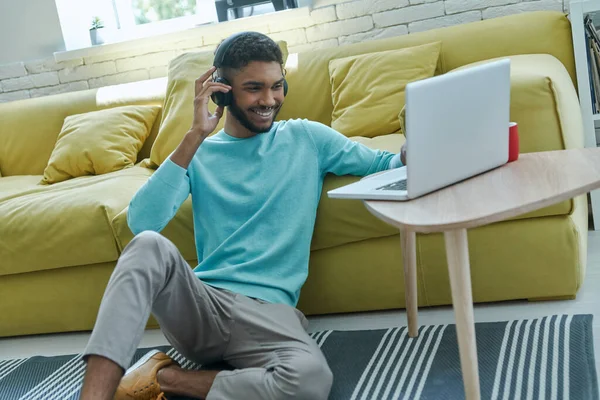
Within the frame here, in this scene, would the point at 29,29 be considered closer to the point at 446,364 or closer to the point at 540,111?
the point at 540,111

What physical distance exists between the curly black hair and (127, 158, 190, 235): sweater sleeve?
0.91 ft

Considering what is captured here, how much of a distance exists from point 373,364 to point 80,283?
101cm

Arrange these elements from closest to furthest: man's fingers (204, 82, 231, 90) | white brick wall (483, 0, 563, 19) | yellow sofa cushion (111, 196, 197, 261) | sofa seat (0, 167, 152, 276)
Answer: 1. man's fingers (204, 82, 231, 90)
2. yellow sofa cushion (111, 196, 197, 261)
3. sofa seat (0, 167, 152, 276)
4. white brick wall (483, 0, 563, 19)

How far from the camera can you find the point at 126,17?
3.65m

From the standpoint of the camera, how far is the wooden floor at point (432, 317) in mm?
1873

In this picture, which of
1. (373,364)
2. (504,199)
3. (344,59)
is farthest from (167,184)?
(344,59)

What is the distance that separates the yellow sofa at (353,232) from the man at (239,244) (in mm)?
163

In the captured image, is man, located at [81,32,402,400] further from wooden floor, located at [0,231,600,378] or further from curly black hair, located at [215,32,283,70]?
wooden floor, located at [0,231,600,378]

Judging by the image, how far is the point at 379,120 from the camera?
2438mm

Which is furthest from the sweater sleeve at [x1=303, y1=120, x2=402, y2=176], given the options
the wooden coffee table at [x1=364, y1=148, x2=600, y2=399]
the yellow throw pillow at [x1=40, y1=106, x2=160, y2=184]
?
the yellow throw pillow at [x1=40, y1=106, x2=160, y2=184]

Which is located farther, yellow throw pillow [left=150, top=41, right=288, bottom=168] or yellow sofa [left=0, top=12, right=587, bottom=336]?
yellow throw pillow [left=150, top=41, right=288, bottom=168]

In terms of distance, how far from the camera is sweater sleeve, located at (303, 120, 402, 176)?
1.87 meters

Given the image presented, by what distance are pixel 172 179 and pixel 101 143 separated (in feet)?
3.95

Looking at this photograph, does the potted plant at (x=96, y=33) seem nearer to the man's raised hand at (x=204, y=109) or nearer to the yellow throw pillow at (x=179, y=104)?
the yellow throw pillow at (x=179, y=104)
